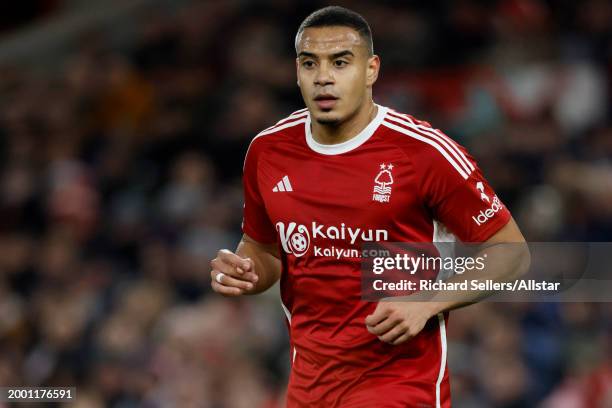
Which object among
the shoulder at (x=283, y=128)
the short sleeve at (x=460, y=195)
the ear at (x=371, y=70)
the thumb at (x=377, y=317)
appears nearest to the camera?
the thumb at (x=377, y=317)

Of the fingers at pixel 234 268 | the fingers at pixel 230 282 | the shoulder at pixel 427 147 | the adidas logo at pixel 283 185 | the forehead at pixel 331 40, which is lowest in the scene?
the fingers at pixel 230 282

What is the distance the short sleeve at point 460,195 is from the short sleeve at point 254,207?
2.51ft

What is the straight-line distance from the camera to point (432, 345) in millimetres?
4773

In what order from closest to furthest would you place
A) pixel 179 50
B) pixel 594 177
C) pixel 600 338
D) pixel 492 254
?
pixel 492 254 < pixel 600 338 < pixel 594 177 < pixel 179 50

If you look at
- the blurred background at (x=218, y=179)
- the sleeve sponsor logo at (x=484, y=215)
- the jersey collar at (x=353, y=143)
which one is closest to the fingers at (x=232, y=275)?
the jersey collar at (x=353, y=143)

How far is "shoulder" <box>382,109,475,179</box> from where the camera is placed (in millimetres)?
4578

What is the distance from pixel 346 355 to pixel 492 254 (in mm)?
665

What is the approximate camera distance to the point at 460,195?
4.58 meters

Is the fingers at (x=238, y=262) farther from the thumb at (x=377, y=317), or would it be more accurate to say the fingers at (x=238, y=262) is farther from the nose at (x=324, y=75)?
the nose at (x=324, y=75)

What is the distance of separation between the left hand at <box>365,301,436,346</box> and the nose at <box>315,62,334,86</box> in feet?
2.75

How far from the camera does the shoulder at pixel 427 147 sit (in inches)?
180

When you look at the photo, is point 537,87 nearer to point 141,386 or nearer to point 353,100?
point 141,386

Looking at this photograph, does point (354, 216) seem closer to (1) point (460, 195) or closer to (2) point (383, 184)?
(2) point (383, 184)

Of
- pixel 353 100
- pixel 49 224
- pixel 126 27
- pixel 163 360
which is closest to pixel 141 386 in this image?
pixel 163 360
